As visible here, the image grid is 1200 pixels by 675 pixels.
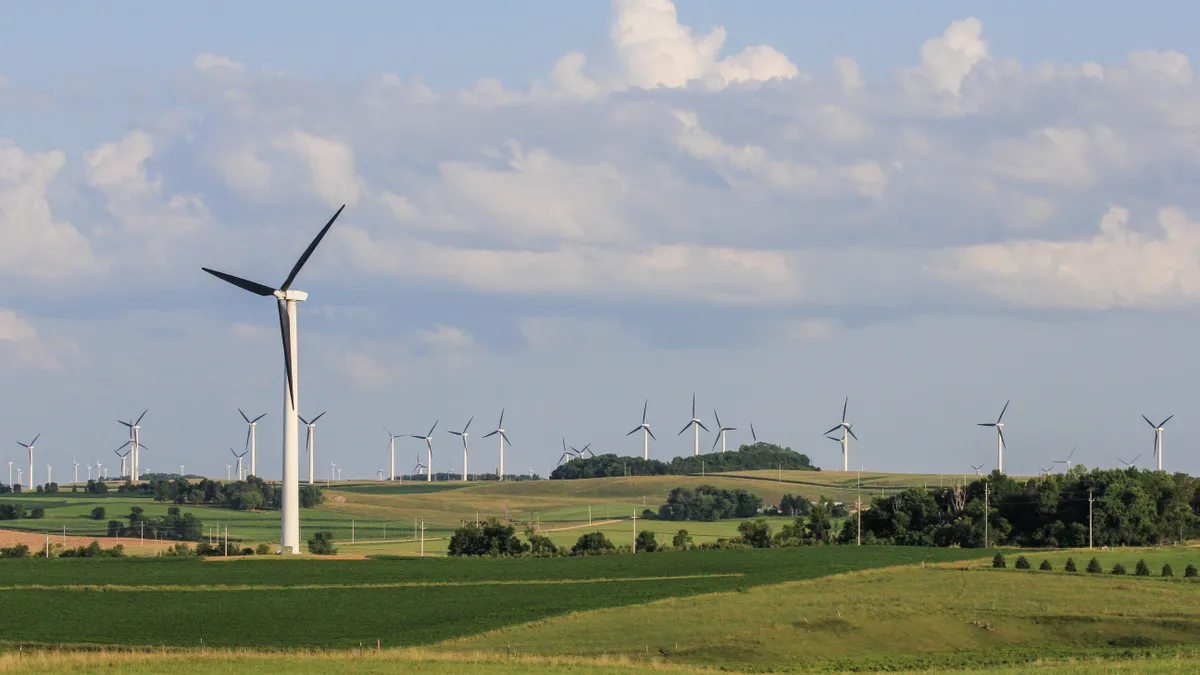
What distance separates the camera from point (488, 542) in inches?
6722

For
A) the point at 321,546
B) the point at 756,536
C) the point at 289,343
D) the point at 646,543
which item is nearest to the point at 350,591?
the point at 289,343

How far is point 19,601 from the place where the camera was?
100500 mm

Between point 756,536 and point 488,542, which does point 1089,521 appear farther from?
point 488,542

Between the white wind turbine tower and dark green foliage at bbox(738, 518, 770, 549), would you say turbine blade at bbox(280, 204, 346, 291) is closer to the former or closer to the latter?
the white wind turbine tower

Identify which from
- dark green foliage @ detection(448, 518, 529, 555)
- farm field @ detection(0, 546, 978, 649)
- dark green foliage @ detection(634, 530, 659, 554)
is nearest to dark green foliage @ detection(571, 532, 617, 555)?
dark green foliage @ detection(634, 530, 659, 554)

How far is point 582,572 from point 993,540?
64485mm

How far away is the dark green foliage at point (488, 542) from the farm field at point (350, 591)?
61.6 feet

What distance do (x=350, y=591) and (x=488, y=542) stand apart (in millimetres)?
59659

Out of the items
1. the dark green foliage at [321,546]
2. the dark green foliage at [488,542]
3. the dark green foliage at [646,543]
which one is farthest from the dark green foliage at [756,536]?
the dark green foliage at [321,546]

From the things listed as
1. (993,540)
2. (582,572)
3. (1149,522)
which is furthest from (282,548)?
(1149,522)

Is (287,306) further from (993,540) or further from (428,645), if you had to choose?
(993,540)

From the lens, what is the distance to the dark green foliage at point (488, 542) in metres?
170

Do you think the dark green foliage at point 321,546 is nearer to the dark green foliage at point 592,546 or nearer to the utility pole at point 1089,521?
the dark green foliage at point 592,546

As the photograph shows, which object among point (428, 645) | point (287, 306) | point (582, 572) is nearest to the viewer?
point (428, 645)
